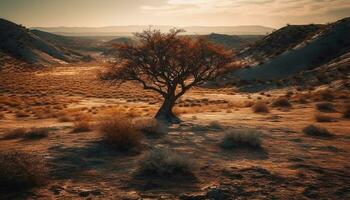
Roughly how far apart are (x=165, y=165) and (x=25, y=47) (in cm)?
10992

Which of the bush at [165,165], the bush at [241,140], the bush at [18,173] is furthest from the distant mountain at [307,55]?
the bush at [18,173]

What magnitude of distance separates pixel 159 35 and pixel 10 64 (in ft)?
256

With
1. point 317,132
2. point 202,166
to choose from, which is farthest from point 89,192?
point 317,132

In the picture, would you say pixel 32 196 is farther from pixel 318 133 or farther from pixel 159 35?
pixel 159 35

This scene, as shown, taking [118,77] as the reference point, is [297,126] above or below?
below

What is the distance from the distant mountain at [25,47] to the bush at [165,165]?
325 ft

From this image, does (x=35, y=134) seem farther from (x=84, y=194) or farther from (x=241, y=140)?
(x=241, y=140)

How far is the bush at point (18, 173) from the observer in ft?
24.5

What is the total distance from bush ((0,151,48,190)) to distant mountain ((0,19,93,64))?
325ft

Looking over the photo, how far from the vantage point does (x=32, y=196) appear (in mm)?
7258

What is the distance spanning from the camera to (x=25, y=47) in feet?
356

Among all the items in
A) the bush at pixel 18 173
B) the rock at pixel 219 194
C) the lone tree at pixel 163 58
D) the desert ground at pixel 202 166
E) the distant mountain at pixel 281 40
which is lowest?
the desert ground at pixel 202 166

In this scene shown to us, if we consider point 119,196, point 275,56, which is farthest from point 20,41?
point 119,196

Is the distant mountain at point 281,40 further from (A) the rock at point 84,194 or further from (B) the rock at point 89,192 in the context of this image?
(A) the rock at point 84,194
